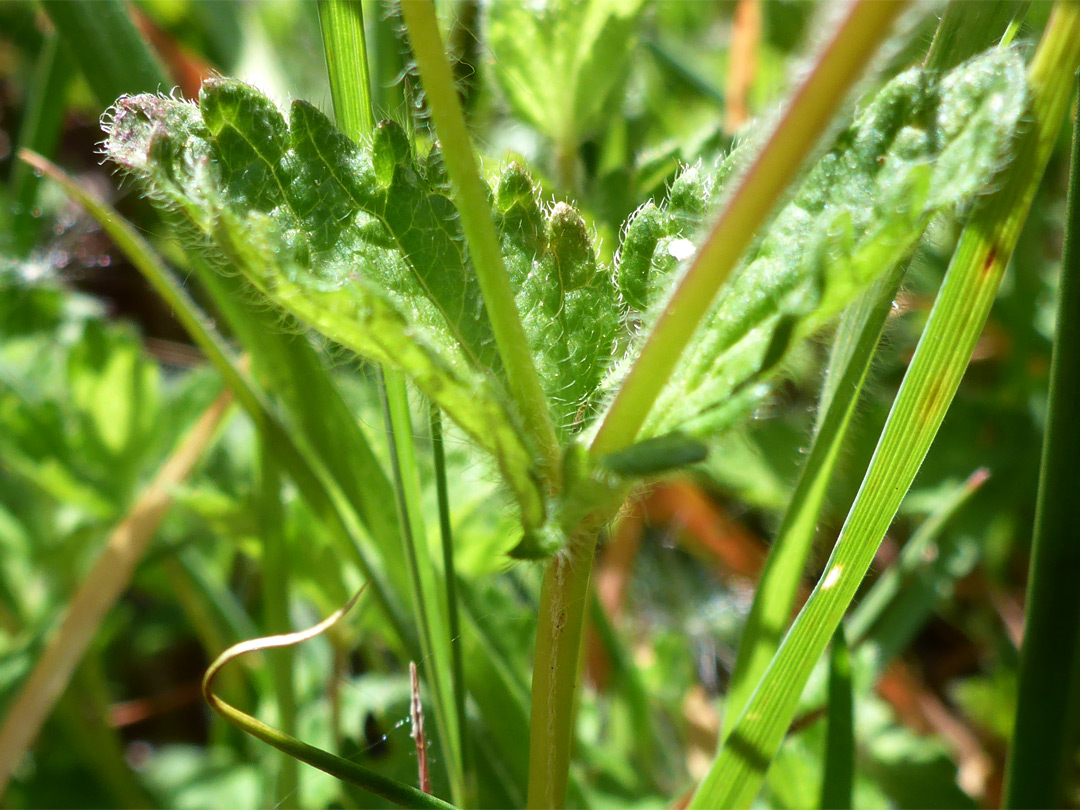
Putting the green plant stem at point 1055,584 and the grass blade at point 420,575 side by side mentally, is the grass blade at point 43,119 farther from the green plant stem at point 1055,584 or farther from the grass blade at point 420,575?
the green plant stem at point 1055,584

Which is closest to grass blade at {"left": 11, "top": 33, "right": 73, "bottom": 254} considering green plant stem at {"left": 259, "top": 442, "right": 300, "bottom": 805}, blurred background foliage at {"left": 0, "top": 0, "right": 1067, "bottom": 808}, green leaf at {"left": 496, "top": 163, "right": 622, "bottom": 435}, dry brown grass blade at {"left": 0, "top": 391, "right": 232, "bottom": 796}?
blurred background foliage at {"left": 0, "top": 0, "right": 1067, "bottom": 808}

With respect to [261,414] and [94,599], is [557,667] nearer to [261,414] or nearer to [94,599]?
[261,414]

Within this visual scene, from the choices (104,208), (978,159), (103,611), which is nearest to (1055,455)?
(978,159)

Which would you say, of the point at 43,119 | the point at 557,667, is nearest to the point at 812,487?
the point at 557,667

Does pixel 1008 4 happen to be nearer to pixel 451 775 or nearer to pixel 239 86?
pixel 239 86

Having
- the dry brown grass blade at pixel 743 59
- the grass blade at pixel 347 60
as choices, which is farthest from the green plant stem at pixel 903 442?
the dry brown grass blade at pixel 743 59

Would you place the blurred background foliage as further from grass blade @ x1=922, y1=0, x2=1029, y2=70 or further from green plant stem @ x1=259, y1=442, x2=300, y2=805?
grass blade @ x1=922, y1=0, x2=1029, y2=70
